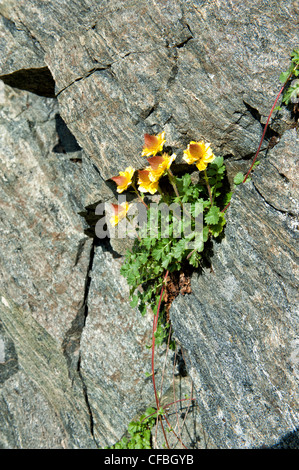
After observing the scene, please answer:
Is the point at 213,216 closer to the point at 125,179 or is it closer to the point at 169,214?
the point at 169,214

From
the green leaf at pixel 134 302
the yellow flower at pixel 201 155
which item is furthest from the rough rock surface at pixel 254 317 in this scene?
the green leaf at pixel 134 302

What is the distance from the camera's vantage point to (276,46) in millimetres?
2920

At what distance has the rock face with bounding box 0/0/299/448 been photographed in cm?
293

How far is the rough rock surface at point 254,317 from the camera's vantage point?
2.79m

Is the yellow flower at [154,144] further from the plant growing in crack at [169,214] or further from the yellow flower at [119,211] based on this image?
the yellow flower at [119,211]

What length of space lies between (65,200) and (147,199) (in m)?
1.33

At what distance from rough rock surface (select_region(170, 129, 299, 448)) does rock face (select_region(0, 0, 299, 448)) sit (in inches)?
0.4

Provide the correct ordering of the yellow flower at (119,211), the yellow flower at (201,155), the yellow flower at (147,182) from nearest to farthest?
the yellow flower at (201,155), the yellow flower at (147,182), the yellow flower at (119,211)

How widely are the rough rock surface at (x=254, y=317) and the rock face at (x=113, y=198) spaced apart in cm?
1

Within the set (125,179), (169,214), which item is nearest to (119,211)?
(125,179)

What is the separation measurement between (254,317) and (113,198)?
1.76 metres
